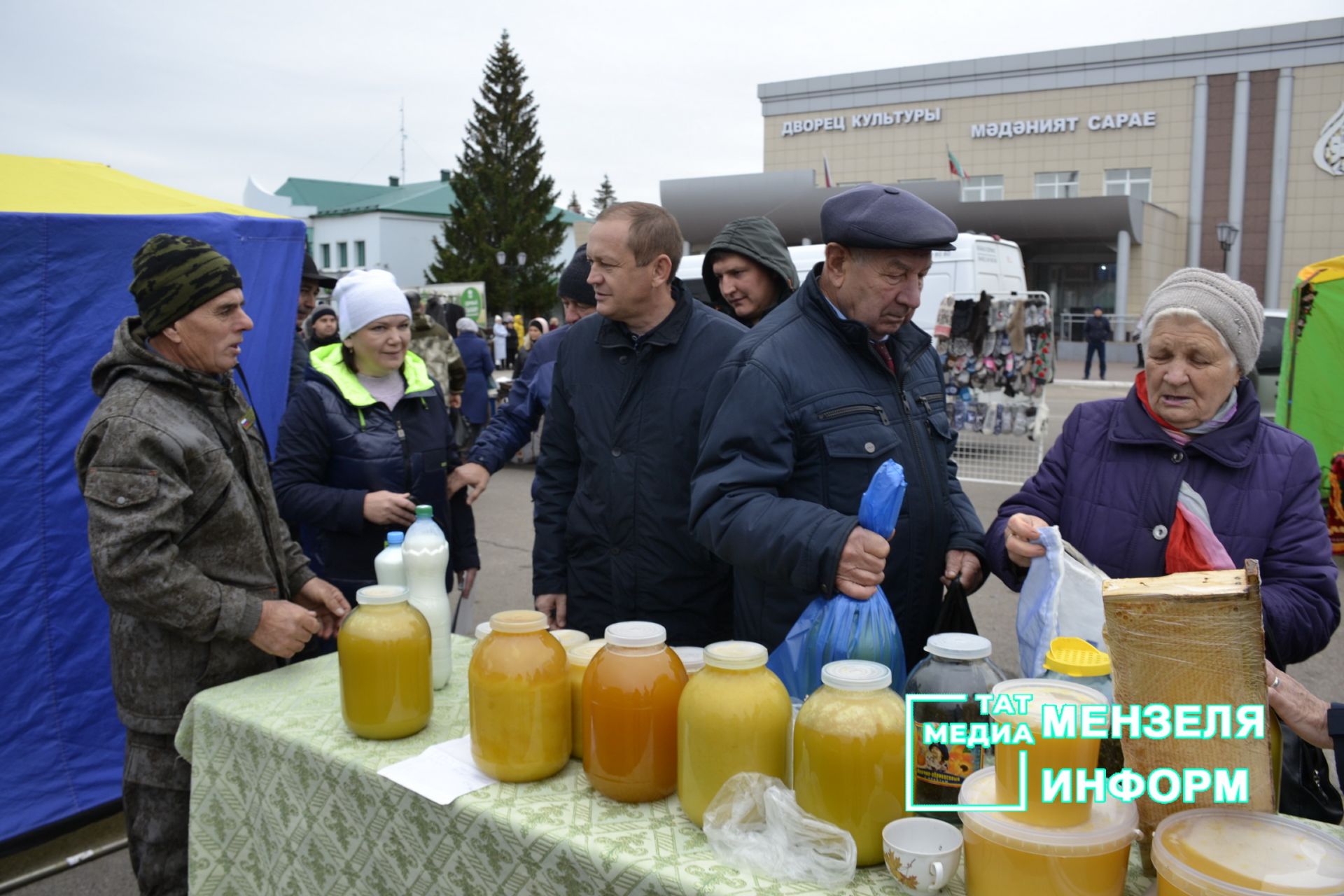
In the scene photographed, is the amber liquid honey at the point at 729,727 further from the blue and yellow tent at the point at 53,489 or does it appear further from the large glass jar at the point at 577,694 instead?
the blue and yellow tent at the point at 53,489

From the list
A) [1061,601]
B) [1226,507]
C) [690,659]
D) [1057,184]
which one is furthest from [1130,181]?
[690,659]

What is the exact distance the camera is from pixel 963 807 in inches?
49.8

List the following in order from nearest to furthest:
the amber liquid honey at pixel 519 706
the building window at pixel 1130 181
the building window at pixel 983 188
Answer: the amber liquid honey at pixel 519 706 < the building window at pixel 1130 181 < the building window at pixel 983 188

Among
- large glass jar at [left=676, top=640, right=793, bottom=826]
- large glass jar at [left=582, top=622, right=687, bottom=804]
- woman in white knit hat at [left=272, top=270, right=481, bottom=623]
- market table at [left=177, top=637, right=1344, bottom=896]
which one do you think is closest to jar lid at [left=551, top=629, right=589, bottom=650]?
market table at [left=177, top=637, right=1344, bottom=896]

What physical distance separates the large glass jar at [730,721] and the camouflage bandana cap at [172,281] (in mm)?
1658

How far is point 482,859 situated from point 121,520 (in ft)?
3.81

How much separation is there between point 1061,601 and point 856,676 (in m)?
0.60

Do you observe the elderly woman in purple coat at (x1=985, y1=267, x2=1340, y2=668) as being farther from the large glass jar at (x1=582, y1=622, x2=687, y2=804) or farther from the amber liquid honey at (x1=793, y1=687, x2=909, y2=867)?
the large glass jar at (x1=582, y1=622, x2=687, y2=804)

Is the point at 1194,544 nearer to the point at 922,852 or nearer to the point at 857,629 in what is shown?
the point at 857,629

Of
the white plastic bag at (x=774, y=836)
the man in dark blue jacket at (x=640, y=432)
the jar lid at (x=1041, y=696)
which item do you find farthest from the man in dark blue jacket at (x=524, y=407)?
the jar lid at (x=1041, y=696)

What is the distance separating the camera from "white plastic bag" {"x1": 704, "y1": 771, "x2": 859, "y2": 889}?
136cm

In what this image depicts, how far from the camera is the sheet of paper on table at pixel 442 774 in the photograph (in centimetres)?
168

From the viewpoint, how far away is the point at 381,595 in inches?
74.7

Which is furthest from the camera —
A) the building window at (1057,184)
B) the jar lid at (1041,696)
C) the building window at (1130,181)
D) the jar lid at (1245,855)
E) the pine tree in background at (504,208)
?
the pine tree in background at (504,208)
